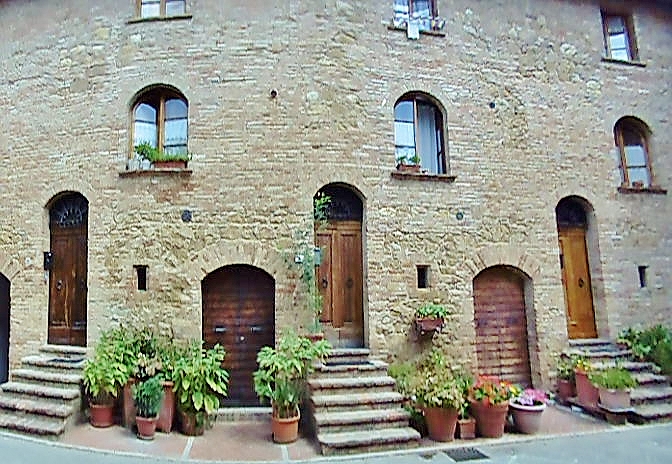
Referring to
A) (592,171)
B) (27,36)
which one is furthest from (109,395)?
(592,171)

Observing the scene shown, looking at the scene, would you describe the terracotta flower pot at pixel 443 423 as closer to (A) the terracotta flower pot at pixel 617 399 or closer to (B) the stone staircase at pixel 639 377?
(A) the terracotta flower pot at pixel 617 399

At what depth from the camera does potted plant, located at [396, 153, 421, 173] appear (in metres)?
8.45

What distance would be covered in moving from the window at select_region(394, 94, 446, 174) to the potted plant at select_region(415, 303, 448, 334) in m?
2.48

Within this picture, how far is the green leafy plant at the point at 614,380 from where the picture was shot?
7.17 metres

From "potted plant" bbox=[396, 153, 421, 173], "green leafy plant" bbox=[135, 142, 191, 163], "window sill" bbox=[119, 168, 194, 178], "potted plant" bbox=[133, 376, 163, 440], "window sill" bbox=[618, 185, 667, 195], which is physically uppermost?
"green leafy plant" bbox=[135, 142, 191, 163]

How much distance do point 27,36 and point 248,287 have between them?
6.53 m

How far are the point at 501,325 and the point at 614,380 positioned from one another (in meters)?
2.00

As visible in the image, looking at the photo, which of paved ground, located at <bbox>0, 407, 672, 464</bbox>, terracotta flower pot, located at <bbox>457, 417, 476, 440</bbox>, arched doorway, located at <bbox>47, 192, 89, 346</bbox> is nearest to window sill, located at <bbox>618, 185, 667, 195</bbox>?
paved ground, located at <bbox>0, 407, 672, 464</bbox>

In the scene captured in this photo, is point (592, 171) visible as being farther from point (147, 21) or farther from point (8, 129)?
point (8, 129)

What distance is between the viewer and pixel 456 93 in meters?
8.94

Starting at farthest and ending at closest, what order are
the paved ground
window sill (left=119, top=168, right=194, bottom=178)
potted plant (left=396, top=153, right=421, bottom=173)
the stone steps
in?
potted plant (left=396, top=153, right=421, bottom=173) < window sill (left=119, top=168, right=194, bottom=178) < the stone steps < the paved ground

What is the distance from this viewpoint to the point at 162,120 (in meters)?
8.53

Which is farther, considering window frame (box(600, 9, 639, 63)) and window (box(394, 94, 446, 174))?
window frame (box(600, 9, 639, 63))

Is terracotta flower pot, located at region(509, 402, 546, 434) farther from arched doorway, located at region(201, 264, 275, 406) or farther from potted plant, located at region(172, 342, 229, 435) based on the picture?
potted plant, located at region(172, 342, 229, 435)
